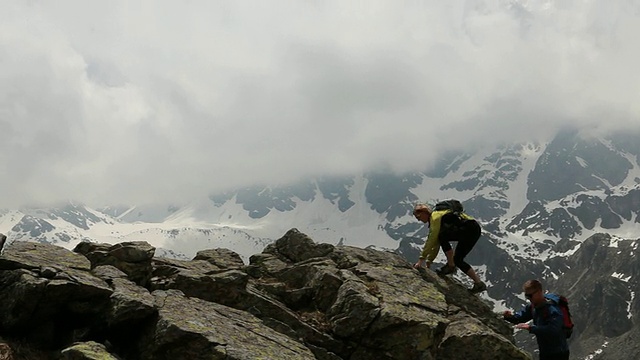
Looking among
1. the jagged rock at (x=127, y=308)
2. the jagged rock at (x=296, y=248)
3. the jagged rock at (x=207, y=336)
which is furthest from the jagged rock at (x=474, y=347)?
the jagged rock at (x=127, y=308)

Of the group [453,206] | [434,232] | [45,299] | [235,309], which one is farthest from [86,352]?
[453,206]

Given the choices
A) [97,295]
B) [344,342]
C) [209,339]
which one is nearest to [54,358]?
[97,295]

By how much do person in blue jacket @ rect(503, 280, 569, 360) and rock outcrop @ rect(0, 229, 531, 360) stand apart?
13.5ft

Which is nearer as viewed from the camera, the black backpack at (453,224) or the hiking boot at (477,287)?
the black backpack at (453,224)

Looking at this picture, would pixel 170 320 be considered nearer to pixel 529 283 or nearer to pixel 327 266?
pixel 327 266

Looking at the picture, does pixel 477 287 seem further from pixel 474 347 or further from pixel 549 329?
pixel 549 329

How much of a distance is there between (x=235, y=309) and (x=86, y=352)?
606 centimetres

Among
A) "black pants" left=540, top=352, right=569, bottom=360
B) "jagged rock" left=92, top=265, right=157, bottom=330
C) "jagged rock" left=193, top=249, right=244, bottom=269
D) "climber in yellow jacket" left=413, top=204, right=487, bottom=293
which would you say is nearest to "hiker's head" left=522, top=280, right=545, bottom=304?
"black pants" left=540, top=352, right=569, bottom=360

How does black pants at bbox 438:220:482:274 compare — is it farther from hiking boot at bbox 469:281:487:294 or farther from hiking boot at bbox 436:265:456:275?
hiking boot at bbox 469:281:487:294

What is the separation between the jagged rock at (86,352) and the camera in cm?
1261

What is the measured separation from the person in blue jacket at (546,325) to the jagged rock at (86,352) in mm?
11072

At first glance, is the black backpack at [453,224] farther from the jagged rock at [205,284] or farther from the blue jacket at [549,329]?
the jagged rock at [205,284]

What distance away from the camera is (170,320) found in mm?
14773

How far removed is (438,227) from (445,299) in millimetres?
3046
